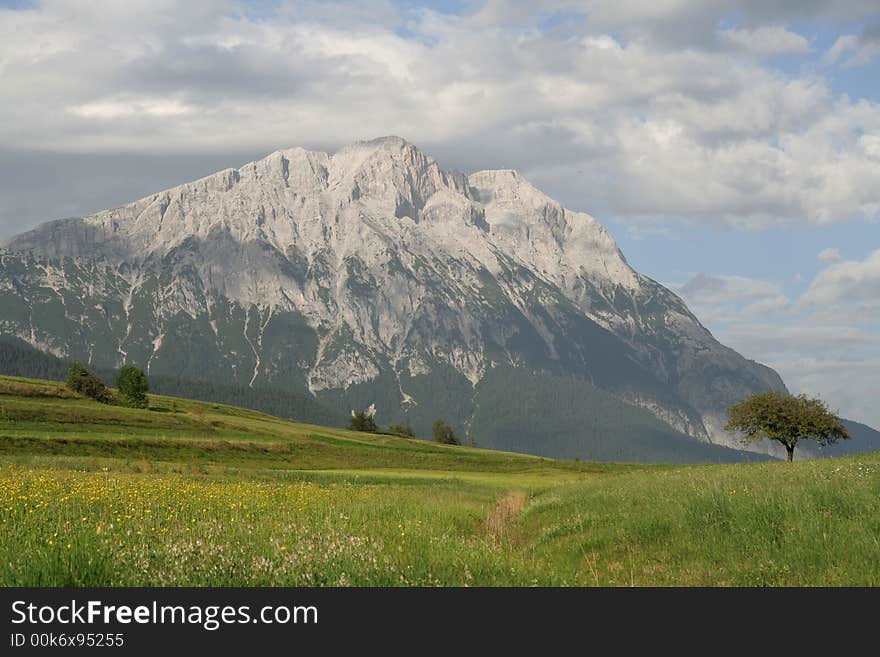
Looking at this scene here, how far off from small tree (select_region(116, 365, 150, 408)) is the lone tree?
104325mm

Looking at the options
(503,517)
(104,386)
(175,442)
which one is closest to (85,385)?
(104,386)

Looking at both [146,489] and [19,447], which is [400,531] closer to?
[146,489]

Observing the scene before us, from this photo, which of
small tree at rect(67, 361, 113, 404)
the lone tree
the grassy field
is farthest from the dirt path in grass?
small tree at rect(67, 361, 113, 404)

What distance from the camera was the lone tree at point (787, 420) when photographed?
94875 mm

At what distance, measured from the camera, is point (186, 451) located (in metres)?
84.8

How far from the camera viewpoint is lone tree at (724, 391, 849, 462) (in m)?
94.9

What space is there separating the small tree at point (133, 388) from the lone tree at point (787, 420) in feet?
342

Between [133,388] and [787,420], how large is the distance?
11303cm

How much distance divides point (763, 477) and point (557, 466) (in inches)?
3283
